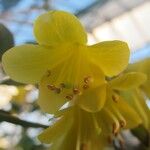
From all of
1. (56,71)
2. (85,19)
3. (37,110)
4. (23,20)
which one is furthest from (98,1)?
(56,71)

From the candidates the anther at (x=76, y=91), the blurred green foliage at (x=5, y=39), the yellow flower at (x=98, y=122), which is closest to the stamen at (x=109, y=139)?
the yellow flower at (x=98, y=122)

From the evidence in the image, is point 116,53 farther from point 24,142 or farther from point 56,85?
point 24,142

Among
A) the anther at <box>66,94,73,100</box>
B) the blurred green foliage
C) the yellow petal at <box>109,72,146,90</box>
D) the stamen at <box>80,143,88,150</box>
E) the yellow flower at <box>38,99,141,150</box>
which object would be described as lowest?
the stamen at <box>80,143,88,150</box>

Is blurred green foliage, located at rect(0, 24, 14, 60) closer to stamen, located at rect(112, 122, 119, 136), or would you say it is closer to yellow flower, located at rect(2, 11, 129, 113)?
yellow flower, located at rect(2, 11, 129, 113)

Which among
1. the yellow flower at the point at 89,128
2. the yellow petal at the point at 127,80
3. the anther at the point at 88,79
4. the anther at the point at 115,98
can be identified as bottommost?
the yellow flower at the point at 89,128

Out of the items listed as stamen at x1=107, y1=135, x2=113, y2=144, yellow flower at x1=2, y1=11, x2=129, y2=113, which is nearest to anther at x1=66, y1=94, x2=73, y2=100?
yellow flower at x1=2, y1=11, x2=129, y2=113

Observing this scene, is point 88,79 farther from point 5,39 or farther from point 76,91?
point 5,39

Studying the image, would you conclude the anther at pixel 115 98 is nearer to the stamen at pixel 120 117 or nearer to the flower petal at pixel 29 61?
the stamen at pixel 120 117

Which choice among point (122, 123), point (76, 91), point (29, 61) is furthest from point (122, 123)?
point (29, 61)
